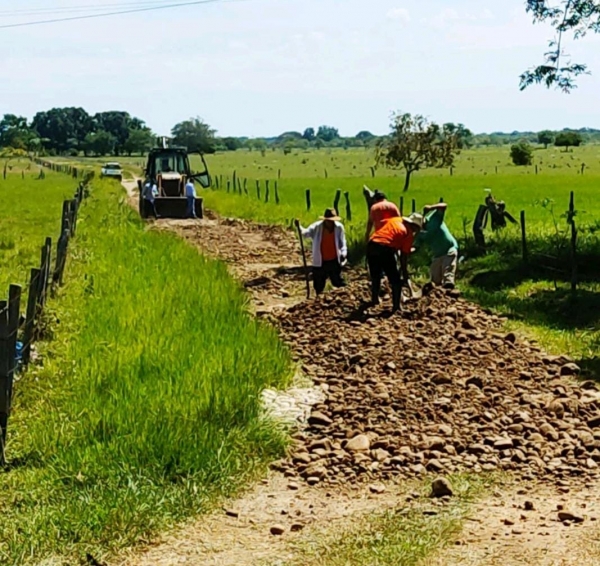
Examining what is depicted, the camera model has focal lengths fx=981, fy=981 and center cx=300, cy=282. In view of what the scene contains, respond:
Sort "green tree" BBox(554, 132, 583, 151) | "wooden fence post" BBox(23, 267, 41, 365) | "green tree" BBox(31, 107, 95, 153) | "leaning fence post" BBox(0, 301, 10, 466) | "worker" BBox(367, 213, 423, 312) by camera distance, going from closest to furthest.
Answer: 1. "leaning fence post" BBox(0, 301, 10, 466)
2. "wooden fence post" BBox(23, 267, 41, 365)
3. "worker" BBox(367, 213, 423, 312)
4. "green tree" BBox(554, 132, 583, 151)
5. "green tree" BBox(31, 107, 95, 153)

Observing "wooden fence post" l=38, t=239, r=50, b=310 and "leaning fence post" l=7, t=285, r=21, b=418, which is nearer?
"leaning fence post" l=7, t=285, r=21, b=418

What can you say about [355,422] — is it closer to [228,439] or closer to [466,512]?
[228,439]

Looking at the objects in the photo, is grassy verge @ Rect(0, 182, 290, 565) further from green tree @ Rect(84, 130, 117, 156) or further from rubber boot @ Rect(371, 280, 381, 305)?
green tree @ Rect(84, 130, 117, 156)

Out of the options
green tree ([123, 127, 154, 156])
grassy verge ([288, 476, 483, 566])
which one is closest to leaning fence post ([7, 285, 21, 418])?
grassy verge ([288, 476, 483, 566])

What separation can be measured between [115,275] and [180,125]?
9682 cm

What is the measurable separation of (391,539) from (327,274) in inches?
329

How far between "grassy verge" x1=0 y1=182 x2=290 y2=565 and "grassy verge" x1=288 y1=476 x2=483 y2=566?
3.14 feet

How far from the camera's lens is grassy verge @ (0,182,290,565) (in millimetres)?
5750

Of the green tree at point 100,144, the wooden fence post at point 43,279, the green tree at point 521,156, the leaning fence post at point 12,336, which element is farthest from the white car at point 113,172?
the green tree at point 100,144

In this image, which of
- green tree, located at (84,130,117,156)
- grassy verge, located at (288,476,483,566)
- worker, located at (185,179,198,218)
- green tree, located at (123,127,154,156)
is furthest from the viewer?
green tree, located at (84,130,117,156)

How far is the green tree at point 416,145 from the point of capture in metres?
50.5

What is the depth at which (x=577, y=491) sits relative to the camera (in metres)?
6.56

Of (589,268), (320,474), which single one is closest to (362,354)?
(320,474)

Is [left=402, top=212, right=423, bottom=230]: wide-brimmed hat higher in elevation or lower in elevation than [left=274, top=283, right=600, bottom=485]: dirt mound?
higher
